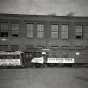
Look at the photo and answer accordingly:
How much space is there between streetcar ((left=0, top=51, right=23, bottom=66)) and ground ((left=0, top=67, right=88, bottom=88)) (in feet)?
0.26

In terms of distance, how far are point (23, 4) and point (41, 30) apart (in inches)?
13.9

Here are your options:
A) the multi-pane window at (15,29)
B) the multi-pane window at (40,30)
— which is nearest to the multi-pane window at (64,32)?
the multi-pane window at (40,30)

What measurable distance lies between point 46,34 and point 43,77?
0.49 metres

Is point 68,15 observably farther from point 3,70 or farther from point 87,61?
point 3,70

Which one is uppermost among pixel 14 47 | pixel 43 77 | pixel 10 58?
pixel 14 47

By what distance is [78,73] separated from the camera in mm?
1440

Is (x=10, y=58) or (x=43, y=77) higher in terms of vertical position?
(x=10, y=58)

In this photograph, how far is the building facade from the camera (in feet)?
4.55

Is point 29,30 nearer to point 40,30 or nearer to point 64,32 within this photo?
point 40,30

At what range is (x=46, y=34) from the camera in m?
1.41

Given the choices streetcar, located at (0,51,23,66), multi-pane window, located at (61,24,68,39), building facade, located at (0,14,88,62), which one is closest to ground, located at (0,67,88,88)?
streetcar, located at (0,51,23,66)

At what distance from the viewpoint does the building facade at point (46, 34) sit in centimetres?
139

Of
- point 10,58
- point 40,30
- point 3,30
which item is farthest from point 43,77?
point 3,30

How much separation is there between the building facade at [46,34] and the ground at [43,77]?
18 cm
